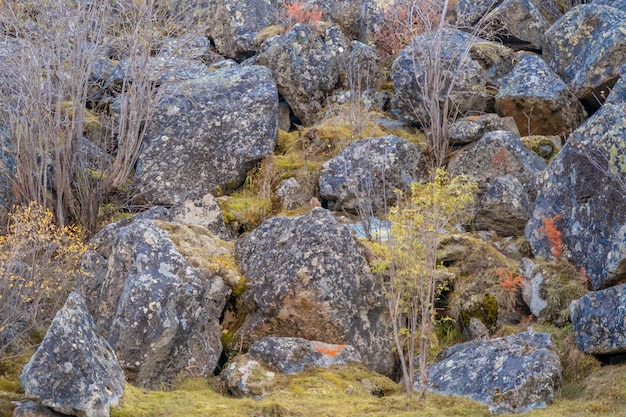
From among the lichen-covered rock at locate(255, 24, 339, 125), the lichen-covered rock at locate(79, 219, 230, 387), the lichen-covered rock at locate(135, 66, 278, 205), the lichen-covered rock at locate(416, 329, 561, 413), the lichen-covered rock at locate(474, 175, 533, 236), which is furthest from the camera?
the lichen-covered rock at locate(255, 24, 339, 125)

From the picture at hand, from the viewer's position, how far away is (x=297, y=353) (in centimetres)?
1146

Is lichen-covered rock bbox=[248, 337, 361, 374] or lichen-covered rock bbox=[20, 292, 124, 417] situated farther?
lichen-covered rock bbox=[248, 337, 361, 374]

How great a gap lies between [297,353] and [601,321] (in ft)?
12.9

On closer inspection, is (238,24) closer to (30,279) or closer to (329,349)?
(30,279)

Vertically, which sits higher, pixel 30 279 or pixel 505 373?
pixel 30 279

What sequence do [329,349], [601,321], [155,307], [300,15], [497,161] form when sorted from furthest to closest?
[300,15] → [497,161] → [329,349] → [155,307] → [601,321]

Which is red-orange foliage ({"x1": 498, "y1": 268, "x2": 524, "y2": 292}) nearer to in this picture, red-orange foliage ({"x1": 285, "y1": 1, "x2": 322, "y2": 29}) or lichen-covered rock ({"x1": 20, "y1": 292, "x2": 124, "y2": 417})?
lichen-covered rock ({"x1": 20, "y1": 292, "x2": 124, "y2": 417})

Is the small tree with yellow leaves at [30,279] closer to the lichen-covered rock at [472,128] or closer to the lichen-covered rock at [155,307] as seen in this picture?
the lichen-covered rock at [155,307]

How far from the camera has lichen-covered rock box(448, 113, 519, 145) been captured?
55.4 feet

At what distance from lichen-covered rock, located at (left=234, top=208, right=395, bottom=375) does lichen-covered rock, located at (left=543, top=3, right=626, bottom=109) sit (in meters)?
7.02

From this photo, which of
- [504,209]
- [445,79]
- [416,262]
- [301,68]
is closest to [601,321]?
[416,262]

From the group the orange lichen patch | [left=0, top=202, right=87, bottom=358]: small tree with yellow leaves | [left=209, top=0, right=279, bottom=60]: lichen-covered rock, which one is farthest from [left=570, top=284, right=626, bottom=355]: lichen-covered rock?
[left=209, top=0, right=279, bottom=60]: lichen-covered rock

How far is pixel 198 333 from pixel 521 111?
8.91 metres

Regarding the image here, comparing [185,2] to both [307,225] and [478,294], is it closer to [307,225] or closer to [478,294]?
[307,225]
